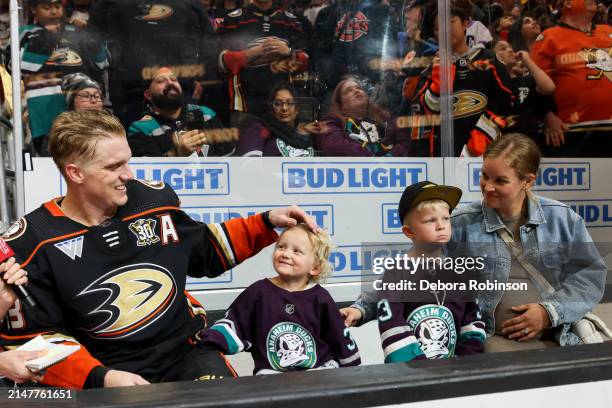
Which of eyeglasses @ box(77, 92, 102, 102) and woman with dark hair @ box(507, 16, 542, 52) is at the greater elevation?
woman with dark hair @ box(507, 16, 542, 52)

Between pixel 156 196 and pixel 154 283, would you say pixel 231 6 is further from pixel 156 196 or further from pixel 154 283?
pixel 154 283

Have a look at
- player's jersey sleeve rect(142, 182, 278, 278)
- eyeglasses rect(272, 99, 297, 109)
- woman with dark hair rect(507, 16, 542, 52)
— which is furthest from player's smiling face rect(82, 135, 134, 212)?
woman with dark hair rect(507, 16, 542, 52)

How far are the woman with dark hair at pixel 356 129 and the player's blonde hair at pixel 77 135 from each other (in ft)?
4.40

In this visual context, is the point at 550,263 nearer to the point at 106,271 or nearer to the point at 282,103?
the point at 106,271

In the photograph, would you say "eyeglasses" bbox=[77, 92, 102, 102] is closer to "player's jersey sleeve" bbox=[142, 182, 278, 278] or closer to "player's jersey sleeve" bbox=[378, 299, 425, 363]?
"player's jersey sleeve" bbox=[142, 182, 278, 278]

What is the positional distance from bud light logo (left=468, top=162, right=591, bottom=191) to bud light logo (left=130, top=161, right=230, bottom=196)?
1.16m

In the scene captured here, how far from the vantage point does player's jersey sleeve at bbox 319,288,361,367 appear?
2.14 m

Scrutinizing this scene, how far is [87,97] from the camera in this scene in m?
2.91

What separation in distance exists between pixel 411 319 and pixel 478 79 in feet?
5.61

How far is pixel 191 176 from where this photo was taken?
3.06 metres

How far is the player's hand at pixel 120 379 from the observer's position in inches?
71.0

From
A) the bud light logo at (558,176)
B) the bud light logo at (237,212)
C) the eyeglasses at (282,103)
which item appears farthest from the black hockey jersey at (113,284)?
the bud light logo at (558,176)

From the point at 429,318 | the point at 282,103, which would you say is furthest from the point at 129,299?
the point at 282,103

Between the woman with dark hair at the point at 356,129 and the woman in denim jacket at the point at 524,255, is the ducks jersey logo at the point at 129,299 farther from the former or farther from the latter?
the woman with dark hair at the point at 356,129
